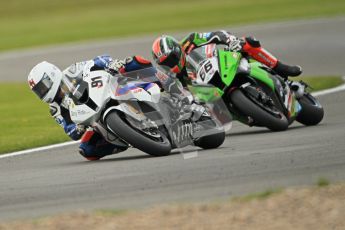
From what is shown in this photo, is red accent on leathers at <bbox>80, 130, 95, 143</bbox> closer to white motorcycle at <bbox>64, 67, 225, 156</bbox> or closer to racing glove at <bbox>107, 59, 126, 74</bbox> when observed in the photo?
white motorcycle at <bbox>64, 67, 225, 156</bbox>

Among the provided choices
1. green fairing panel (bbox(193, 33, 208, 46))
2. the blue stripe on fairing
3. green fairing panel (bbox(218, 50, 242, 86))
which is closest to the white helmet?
the blue stripe on fairing

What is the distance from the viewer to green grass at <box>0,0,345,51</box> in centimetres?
3366

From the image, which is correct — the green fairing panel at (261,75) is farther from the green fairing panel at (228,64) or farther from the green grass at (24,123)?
the green grass at (24,123)

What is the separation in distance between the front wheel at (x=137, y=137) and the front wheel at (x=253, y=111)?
5.26 feet

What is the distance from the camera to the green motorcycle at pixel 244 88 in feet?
38.6

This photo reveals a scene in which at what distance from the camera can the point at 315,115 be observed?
501 inches

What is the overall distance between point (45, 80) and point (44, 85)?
2.2 inches

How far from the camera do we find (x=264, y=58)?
12805mm

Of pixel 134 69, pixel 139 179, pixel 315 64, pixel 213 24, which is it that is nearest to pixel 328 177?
pixel 139 179

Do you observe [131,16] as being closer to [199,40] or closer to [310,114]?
[199,40]

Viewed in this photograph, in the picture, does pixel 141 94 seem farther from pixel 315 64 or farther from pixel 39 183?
pixel 315 64

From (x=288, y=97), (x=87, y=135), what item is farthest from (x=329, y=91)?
(x=87, y=135)

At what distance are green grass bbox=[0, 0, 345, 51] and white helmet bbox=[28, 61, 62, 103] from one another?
21.2 m

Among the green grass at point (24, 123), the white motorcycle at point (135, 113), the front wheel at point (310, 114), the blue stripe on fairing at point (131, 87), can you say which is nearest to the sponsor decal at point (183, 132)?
the white motorcycle at point (135, 113)
